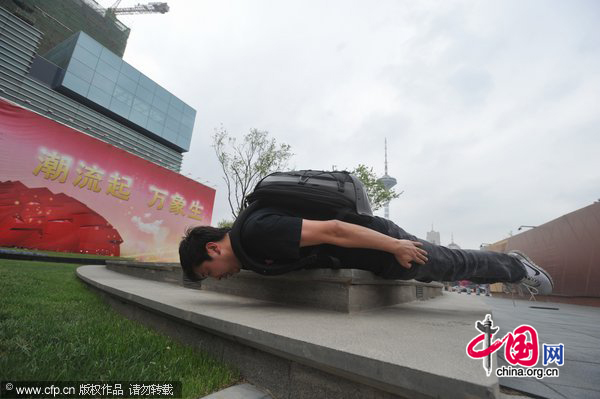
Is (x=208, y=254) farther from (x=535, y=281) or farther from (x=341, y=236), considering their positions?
(x=535, y=281)

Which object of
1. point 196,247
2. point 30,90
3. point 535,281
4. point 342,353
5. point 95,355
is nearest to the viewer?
point 342,353

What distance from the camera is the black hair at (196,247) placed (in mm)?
2010

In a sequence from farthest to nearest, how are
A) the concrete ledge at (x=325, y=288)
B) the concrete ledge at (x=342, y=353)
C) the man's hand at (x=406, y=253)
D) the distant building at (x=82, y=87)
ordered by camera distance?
the distant building at (x=82, y=87)
the concrete ledge at (x=325, y=288)
the man's hand at (x=406, y=253)
the concrete ledge at (x=342, y=353)

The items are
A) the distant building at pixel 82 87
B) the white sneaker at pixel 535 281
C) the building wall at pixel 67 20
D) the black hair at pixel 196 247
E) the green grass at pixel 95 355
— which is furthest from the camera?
the building wall at pixel 67 20

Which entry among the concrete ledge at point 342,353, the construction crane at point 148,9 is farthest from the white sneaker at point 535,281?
the construction crane at point 148,9

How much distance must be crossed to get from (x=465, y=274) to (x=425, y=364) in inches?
67.3

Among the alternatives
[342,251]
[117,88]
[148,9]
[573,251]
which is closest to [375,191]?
[573,251]

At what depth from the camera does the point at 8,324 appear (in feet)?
5.59

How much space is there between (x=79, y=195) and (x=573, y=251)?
75.7 feet

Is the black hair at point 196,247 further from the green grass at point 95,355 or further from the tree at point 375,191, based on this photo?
the tree at point 375,191

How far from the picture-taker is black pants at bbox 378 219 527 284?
2053 millimetres

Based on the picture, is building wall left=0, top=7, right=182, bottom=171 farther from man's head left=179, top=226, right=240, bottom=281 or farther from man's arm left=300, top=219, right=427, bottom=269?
man's arm left=300, top=219, right=427, bottom=269

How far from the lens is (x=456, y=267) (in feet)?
7.03

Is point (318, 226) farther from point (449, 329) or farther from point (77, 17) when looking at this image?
point (77, 17)
